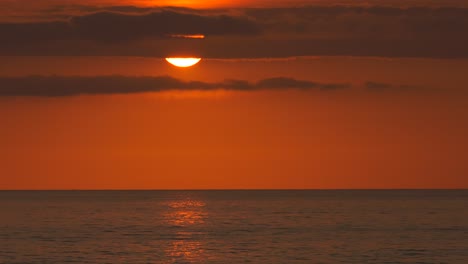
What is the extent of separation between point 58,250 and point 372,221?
5771cm

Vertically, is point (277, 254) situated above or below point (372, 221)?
below

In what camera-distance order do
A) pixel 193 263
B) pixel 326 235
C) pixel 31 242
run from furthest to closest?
pixel 326 235
pixel 31 242
pixel 193 263

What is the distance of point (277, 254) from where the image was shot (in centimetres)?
8538

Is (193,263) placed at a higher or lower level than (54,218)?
lower

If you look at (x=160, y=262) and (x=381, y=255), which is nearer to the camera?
(x=160, y=262)

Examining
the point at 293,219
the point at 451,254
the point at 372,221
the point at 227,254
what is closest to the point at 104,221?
the point at 293,219

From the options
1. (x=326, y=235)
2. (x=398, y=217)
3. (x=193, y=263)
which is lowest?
(x=193, y=263)

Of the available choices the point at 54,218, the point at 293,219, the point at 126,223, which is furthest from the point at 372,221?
the point at 54,218

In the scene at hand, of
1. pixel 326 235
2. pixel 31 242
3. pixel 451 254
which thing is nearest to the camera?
pixel 451 254

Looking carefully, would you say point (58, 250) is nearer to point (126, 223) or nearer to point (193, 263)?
point (193, 263)

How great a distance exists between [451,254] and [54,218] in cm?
7709

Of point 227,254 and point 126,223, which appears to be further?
point 126,223

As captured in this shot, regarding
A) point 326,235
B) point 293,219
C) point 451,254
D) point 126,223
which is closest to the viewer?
point 451,254

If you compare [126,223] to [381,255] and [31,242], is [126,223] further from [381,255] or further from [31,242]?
[381,255]
